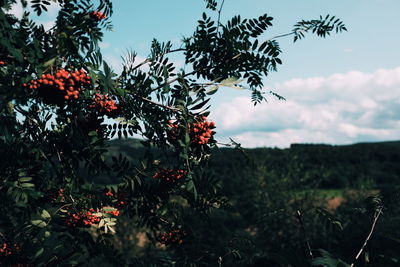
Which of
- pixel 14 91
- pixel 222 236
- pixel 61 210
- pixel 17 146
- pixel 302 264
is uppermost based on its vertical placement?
pixel 14 91

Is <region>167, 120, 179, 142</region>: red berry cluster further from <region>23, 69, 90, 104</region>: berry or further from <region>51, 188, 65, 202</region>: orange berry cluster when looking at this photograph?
<region>51, 188, 65, 202</region>: orange berry cluster

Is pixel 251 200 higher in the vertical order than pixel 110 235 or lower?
lower

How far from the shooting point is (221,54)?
3.75 metres

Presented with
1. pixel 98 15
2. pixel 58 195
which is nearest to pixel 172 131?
pixel 58 195

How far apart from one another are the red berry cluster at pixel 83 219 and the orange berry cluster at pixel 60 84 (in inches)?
37.0

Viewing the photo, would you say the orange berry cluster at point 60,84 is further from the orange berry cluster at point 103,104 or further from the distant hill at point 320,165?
the distant hill at point 320,165

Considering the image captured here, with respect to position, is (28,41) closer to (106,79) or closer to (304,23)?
(106,79)

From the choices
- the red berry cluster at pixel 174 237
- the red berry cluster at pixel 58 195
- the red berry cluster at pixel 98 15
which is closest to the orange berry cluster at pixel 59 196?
the red berry cluster at pixel 58 195

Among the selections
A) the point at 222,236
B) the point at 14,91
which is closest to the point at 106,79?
the point at 14,91

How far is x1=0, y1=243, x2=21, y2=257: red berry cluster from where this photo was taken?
334 cm

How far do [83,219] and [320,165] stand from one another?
31.1 metres

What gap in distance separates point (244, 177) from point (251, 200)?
5.97 ft

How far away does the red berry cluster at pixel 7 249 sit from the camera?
3337mm

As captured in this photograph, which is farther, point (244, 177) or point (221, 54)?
point (244, 177)
